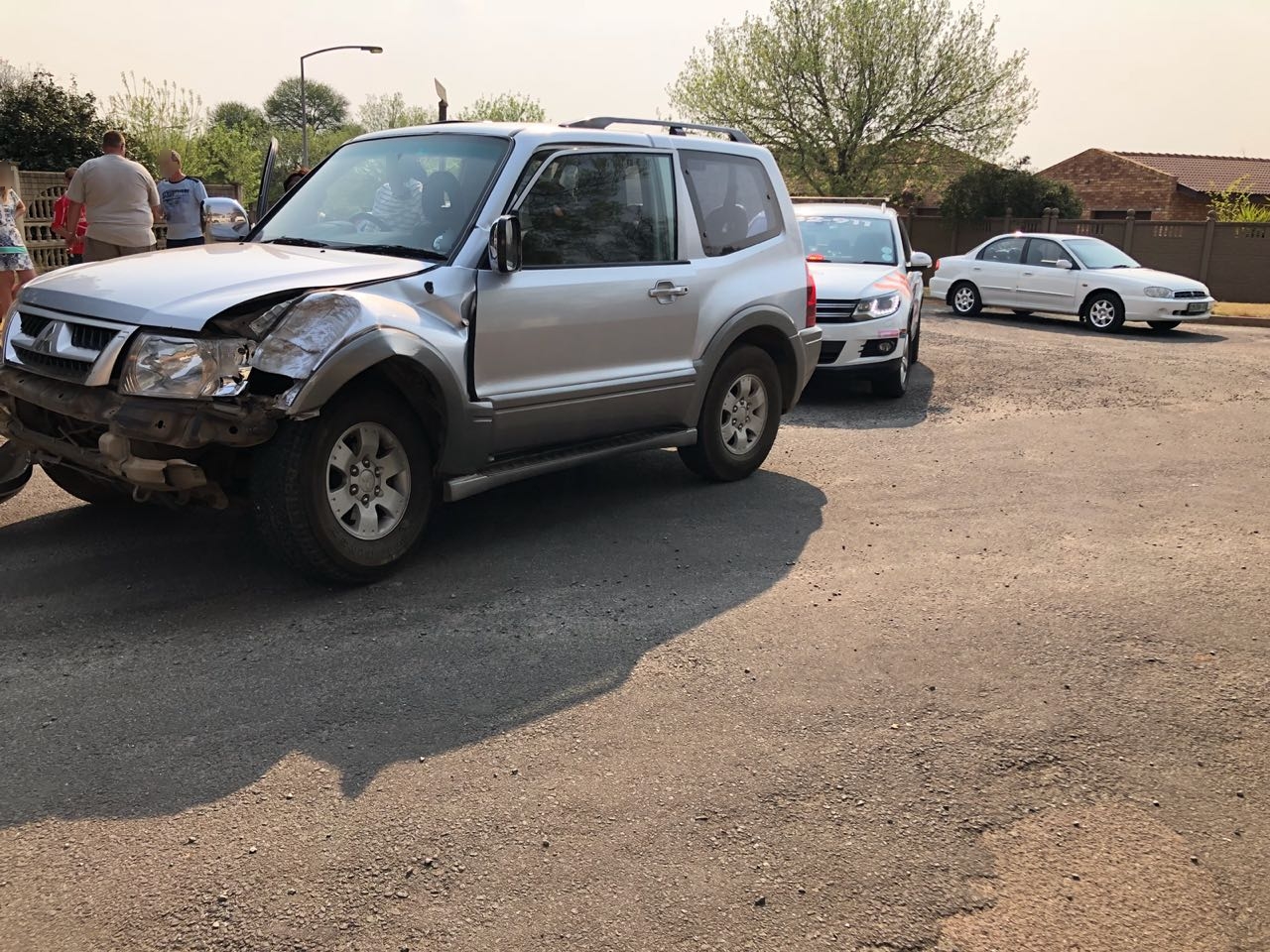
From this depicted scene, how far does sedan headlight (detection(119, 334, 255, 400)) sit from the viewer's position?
424 cm

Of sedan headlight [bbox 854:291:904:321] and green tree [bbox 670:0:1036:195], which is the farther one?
green tree [bbox 670:0:1036:195]

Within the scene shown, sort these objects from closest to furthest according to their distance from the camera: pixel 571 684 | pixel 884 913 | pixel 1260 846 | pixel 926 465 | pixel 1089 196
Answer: pixel 884 913 → pixel 1260 846 → pixel 571 684 → pixel 926 465 → pixel 1089 196

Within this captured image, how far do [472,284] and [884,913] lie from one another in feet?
10.9

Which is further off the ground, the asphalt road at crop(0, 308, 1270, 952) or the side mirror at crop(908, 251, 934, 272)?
the side mirror at crop(908, 251, 934, 272)

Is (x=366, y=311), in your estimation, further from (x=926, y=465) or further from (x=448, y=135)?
(x=926, y=465)

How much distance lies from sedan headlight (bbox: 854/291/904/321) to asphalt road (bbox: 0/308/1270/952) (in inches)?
148

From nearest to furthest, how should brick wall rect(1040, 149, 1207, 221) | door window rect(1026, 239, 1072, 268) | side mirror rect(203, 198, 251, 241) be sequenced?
side mirror rect(203, 198, 251, 241) → door window rect(1026, 239, 1072, 268) → brick wall rect(1040, 149, 1207, 221)

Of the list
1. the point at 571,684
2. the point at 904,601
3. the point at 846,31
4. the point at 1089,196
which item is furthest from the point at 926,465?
the point at 1089,196

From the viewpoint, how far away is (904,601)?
4.99m

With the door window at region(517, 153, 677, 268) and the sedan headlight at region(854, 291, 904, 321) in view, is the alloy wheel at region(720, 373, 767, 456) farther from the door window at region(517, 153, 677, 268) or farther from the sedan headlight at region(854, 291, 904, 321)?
the sedan headlight at region(854, 291, 904, 321)

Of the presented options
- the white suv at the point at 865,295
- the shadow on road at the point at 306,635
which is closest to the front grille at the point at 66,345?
the shadow on road at the point at 306,635

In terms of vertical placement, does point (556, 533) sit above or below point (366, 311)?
below

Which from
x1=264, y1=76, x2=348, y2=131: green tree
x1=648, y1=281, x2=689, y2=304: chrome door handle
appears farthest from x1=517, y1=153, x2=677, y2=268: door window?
x1=264, y1=76, x2=348, y2=131: green tree

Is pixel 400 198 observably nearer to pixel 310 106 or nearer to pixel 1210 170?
pixel 1210 170
